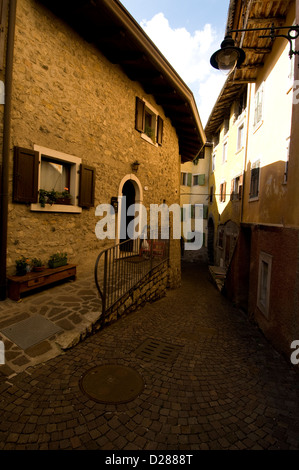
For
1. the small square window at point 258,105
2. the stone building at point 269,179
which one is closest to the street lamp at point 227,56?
the stone building at point 269,179

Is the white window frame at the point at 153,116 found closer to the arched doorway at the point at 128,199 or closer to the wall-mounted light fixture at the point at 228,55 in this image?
the arched doorway at the point at 128,199

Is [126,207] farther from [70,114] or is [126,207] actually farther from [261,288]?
[261,288]

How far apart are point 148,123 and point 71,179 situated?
16.4 ft

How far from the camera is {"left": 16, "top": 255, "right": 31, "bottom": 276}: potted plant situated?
4832 mm

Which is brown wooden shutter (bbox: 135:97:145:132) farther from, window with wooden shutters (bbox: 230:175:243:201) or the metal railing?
window with wooden shutters (bbox: 230:175:243:201)

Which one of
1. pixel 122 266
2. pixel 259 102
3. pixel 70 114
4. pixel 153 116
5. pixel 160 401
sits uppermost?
pixel 259 102

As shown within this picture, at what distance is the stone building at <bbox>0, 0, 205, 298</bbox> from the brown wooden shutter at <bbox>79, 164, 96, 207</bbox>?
24 mm

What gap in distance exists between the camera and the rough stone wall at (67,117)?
4930 mm

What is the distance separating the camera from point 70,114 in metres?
5.97

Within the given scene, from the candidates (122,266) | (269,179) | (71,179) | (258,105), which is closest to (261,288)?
(269,179)

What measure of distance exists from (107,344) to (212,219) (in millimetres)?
17187

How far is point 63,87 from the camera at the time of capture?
577 cm

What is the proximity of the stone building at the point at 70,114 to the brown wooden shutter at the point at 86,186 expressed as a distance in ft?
0.08

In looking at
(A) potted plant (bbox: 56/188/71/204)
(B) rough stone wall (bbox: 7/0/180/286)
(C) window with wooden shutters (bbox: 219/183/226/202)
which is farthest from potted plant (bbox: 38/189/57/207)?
(C) window with wooden shutters (bbox: 219/183/226/202)
